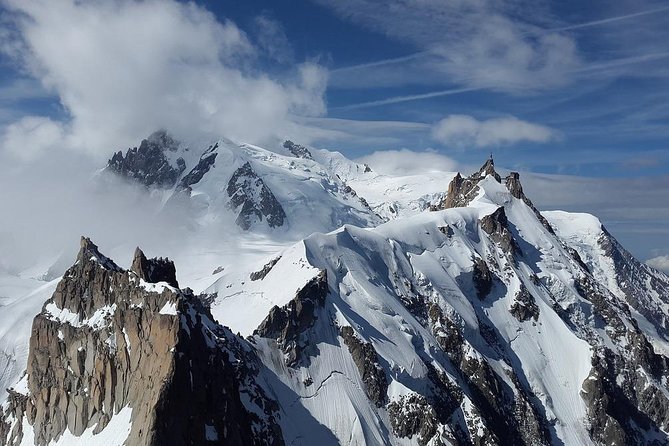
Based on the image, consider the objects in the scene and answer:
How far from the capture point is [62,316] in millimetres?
128375

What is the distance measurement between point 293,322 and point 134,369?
180 feet

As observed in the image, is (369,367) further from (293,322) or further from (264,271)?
(264,271)

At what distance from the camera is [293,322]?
158125mm

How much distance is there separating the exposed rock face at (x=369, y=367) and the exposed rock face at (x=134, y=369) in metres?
31.2

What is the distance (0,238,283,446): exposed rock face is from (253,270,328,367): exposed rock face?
16.4 metres

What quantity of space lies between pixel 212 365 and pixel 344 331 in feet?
195

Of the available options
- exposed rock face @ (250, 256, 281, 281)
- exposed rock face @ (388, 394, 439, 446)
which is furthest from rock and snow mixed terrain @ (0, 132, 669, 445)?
exposed rock face @ (250, 256, 281, 281)

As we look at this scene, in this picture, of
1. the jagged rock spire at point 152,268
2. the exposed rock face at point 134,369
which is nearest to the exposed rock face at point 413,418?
the exposed rock face at point 134,369

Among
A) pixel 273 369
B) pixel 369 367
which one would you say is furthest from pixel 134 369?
pixel 369 367

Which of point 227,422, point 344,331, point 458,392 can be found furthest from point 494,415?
point 227,422

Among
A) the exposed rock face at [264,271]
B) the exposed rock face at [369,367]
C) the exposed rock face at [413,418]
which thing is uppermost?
the exposed rock face at [264,271]

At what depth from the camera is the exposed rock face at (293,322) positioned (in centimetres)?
15425

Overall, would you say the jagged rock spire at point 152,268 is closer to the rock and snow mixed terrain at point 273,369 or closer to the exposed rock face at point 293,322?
the rock and snow mixed terrain at point 273,369

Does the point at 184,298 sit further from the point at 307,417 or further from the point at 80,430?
the point at 307,417
